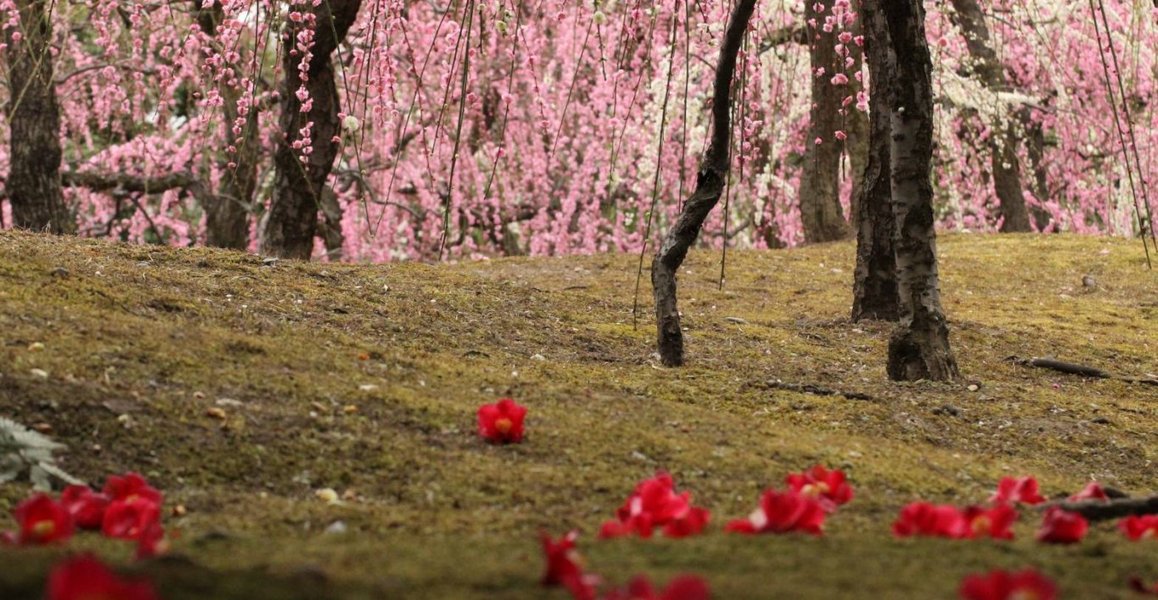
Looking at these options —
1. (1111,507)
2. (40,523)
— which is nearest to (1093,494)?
(1111,507)

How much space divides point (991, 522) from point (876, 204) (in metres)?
4.20

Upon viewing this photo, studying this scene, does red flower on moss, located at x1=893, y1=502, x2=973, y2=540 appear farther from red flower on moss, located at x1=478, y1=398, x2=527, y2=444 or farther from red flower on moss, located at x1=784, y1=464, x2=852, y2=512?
red flower on moss, located at x1=478, y1=398, x2=527, y2=444

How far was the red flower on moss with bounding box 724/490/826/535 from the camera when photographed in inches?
80.1

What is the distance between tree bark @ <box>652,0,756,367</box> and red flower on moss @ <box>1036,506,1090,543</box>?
231 cm

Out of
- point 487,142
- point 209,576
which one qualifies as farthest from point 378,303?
point 487,142

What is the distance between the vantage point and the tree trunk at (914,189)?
461cm

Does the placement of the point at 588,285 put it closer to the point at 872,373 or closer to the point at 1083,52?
the point at 872,373

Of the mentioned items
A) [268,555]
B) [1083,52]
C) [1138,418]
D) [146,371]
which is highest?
[1083,52]

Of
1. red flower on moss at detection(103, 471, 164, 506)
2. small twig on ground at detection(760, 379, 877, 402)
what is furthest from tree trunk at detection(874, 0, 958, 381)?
red flower on moss at detection(103, 471, 164, 506)

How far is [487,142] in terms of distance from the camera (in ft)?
41.5

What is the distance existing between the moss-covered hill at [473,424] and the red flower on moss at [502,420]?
2.1 inches

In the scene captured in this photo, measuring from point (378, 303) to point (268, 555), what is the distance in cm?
346

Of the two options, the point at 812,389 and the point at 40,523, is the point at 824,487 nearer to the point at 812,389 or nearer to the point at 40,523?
the point at 40,523

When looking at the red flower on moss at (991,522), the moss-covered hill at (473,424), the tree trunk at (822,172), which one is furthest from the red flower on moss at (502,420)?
the tree trunk at (822,172)
